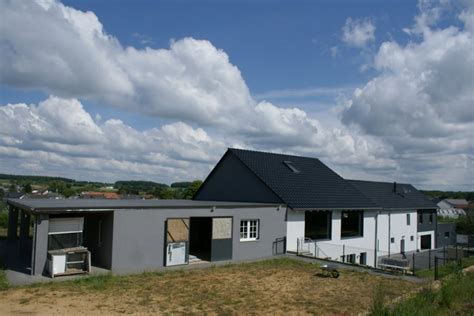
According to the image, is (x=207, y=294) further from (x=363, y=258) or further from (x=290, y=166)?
(x=363, y=258)

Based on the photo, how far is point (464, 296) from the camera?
13.0m

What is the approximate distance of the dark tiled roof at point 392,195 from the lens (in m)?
37.1

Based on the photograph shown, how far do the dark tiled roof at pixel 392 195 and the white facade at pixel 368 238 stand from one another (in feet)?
2.85

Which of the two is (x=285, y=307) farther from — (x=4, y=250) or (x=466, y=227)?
(x=466, y=227)

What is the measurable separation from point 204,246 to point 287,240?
460 centimetres

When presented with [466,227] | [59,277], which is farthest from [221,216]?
[466,227]

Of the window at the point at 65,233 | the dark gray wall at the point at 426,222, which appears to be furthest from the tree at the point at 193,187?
the window at the point at 65,233

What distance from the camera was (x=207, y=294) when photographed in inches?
509

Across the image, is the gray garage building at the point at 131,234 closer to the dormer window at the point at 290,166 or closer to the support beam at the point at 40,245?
the support beam at the point at 40,245

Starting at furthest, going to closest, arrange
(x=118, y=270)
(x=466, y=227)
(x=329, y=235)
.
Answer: (x=466, y=227) → (x=329, y=235) → (x=118, y=270)

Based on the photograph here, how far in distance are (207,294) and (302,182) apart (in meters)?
14.8

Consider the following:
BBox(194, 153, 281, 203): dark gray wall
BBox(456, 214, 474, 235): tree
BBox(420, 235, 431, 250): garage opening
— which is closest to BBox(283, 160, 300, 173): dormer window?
BBox(194, 153, 281, 203): dark gray wall

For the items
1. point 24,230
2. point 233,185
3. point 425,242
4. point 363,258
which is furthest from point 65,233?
point 425,242

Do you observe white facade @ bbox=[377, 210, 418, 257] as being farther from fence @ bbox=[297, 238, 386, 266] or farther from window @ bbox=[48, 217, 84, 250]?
window @ bbox=[48, 217, 84, 250]
